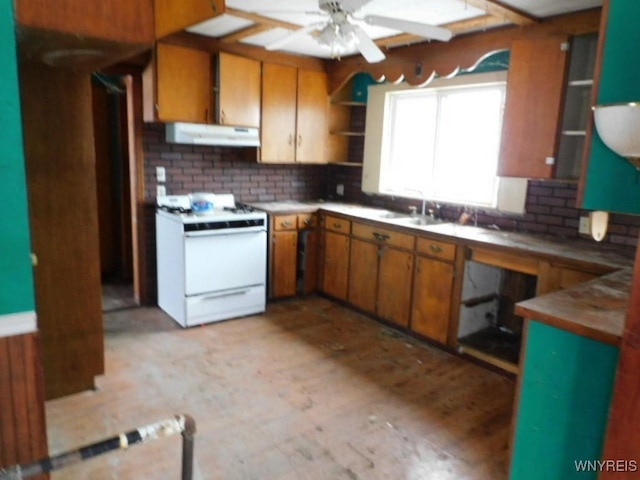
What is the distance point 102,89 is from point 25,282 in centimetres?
430

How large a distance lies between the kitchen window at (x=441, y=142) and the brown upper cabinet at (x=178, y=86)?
5.30 feet

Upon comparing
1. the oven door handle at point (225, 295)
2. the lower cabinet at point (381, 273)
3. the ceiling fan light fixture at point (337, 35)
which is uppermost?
the ceiling fan light fixture at point (337, 35)

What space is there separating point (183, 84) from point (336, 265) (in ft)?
6.74

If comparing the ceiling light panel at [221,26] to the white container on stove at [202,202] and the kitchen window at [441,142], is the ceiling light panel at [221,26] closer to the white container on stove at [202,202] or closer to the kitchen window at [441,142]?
the white container on stove at [202,202]

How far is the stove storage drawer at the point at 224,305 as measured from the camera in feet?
12.5

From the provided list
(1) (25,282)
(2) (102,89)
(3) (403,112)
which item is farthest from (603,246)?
(2) (102,89)

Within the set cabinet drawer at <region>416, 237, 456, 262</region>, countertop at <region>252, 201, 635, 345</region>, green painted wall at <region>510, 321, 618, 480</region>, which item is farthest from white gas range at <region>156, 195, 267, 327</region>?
green painted wall at <region>510, 321, 618, 480</region>

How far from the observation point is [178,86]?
3.81 metres

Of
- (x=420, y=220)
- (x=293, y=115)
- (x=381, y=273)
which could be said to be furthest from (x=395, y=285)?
(x=293, y=115)

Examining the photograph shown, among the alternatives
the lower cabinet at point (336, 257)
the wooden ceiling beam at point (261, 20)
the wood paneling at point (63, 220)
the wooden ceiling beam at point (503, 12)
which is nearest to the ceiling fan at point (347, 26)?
the wooden ceiling beam at point (503, 12)

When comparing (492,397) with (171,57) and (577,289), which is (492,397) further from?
(171,57)

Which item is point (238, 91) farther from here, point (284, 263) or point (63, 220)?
point (63, 220)

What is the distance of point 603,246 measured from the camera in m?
3.02

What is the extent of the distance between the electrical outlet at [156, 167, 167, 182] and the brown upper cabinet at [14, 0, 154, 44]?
2990mm
